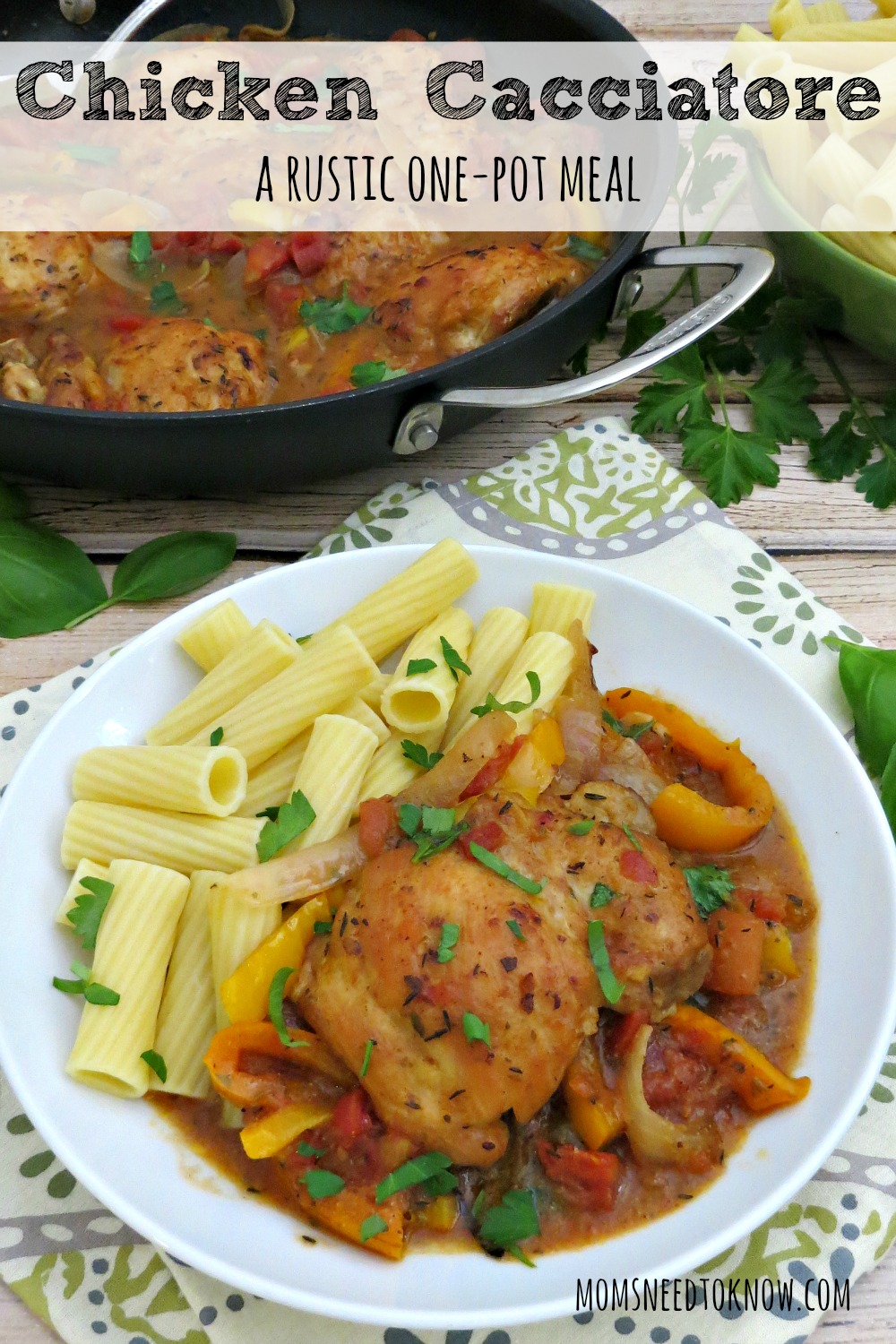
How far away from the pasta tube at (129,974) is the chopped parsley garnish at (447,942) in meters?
0.65

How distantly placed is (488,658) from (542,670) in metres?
0.19

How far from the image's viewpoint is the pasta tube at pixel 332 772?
8.48 feet

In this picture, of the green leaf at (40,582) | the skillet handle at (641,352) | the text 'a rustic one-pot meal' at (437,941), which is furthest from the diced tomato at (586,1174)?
the green leaf at (40,582)

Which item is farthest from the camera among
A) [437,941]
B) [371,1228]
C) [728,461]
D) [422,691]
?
[728,461]

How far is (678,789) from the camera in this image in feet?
8.57

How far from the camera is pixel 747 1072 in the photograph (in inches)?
88.7

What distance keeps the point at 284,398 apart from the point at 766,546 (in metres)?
1.56

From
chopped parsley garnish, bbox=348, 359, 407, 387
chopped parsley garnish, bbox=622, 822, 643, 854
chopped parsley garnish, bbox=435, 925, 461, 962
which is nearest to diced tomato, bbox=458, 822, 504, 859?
chopped parsley garnish, bbox=435, 925, 461, 962

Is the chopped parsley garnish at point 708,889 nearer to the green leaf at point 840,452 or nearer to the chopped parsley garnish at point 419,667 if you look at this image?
the chopped parsley garnish at point 419,667

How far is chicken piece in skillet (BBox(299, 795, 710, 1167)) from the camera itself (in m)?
2.12

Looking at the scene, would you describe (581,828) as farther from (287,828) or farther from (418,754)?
(287,828)

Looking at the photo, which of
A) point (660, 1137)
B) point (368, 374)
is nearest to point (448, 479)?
point (368, 374)

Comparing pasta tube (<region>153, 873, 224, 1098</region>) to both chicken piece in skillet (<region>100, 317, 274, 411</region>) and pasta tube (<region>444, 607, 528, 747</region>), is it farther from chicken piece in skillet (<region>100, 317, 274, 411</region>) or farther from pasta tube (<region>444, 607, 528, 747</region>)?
chicken piece in skillet (<region>100, 317, 274, 411</region>)

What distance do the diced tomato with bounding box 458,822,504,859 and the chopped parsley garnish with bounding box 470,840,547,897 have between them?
2cm
